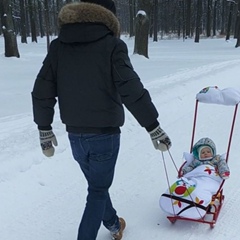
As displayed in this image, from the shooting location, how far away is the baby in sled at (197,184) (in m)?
3.30

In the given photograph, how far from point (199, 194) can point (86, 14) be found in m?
1.83

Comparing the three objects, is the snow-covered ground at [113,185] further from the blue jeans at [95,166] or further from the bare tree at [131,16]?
the bare tree at [131,16]

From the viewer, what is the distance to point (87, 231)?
2785 millimetres

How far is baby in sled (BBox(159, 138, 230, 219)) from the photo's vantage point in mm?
3301

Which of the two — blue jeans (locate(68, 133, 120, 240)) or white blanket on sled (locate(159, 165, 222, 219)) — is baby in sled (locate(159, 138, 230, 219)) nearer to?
white blanket on sled (locate(159, 165, 222, 219))

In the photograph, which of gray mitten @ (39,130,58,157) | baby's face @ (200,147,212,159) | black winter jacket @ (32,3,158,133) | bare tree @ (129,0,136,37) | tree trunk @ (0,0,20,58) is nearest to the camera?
black winter jacket @ (32,3,158,133)

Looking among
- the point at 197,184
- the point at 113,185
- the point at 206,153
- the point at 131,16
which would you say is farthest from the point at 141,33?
the point at 131,16

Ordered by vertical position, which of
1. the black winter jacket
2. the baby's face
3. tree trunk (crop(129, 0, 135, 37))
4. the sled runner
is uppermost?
the black winter jacket

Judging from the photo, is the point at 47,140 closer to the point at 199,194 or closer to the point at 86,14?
the point at 86,14

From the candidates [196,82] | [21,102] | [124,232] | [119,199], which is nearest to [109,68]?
[124,232]

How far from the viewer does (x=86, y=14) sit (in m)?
2.39

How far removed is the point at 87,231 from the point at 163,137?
2.90 feet

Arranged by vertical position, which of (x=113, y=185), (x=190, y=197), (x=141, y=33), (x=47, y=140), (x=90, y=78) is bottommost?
(x=141, y=33)

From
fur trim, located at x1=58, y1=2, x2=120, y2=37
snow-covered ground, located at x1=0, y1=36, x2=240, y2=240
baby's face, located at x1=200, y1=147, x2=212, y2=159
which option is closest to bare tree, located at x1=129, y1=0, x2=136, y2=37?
snow-covered ground, located at x1=0, y1=36, x2=240, y2=240
